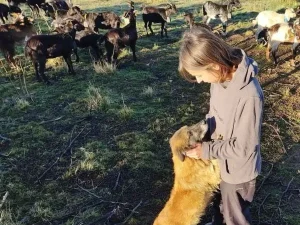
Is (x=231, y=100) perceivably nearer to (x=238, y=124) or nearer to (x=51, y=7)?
(x=238, y=124)

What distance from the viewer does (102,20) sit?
11.6m

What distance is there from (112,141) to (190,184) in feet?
9.14

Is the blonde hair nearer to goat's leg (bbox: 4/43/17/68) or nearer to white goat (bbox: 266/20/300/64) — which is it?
white goat (bbox: 266/20/300/64)

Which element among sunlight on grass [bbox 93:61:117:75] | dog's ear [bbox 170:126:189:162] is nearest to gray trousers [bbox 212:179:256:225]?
dog's ear [bbox 170:126:189:162]

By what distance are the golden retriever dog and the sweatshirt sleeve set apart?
0.49 m

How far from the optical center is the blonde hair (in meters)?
2.31

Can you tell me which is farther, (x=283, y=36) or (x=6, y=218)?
(x=283, y=36)

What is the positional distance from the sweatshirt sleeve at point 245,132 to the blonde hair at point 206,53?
0.89ft

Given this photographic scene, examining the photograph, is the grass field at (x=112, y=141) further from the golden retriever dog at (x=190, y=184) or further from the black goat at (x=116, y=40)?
the golden retriever dog at (x=190, y=184)

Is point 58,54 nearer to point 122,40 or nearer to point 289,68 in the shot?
point 122,40

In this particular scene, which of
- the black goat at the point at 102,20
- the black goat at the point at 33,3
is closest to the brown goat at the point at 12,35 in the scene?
the black goat at the point at 102,20

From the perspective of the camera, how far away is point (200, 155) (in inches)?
112

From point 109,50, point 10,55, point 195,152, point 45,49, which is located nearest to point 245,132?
point 195,152

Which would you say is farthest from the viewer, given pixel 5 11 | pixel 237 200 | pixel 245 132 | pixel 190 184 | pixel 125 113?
pixel 5 11
